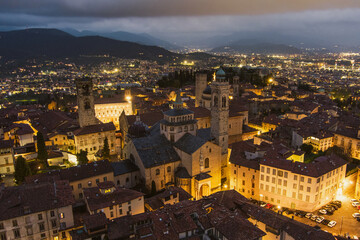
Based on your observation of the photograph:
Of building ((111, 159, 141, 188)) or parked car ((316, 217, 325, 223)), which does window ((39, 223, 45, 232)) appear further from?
parked car ((316, 217, 325, 223))

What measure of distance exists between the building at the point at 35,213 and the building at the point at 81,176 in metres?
6.13

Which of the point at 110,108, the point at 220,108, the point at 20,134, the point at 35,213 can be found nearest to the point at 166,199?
the point at 35,213

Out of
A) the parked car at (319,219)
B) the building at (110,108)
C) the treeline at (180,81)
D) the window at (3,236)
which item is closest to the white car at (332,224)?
the parked car at (319,219)

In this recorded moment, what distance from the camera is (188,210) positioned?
36281 millimetres

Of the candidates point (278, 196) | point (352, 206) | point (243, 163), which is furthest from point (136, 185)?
point (352, 206)

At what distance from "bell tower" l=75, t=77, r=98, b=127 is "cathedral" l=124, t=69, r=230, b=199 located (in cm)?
2152

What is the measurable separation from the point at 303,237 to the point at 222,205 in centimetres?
1101

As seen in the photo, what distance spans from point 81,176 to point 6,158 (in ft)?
68.0

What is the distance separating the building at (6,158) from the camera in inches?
2105

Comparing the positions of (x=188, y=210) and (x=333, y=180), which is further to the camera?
(x=333, y=180)

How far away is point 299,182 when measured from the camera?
46.1m

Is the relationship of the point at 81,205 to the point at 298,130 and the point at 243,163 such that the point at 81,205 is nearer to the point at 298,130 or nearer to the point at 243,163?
the point at 243,163

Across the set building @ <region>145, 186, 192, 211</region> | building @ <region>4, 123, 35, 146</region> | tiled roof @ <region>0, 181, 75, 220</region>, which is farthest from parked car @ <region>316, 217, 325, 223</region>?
building @ <region>4, 123, 35, 146</region>

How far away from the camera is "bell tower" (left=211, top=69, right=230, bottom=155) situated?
2080 inches
